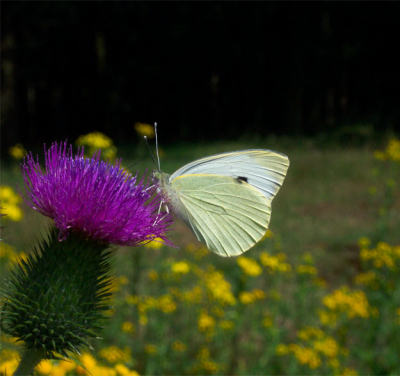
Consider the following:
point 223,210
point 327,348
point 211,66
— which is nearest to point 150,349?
point 327,348

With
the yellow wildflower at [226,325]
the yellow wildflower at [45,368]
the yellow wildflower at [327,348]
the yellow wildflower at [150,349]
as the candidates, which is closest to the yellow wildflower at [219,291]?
the yellow wildflower at [226,325]

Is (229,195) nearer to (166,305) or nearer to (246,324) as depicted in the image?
(166,305)

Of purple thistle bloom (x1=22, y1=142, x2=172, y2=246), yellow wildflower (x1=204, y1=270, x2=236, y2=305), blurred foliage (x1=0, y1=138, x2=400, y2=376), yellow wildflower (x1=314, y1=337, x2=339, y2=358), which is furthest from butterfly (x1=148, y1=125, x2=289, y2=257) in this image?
yellow wildflower (x1=314, y1=337, x2=339, y2=358)

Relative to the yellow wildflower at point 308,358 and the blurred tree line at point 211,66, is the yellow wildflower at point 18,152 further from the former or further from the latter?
the blurred tree line at point 211,66

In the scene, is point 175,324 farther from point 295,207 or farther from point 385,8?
point 385,8

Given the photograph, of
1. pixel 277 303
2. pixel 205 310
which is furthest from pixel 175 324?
pixel 277 303

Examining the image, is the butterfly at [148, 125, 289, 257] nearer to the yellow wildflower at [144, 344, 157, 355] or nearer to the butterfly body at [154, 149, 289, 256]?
the butterfly body at [154, 149, 289, 256]
